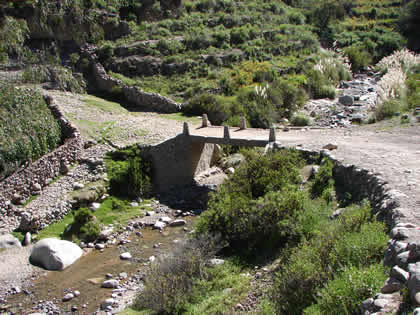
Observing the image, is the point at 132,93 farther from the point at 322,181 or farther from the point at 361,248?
the point at 361,248

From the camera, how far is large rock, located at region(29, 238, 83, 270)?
40.7ft

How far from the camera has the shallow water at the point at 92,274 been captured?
35.4 ft

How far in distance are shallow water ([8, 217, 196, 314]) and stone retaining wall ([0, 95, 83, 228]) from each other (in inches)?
126

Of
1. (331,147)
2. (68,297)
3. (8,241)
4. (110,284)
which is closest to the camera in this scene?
(68,297)

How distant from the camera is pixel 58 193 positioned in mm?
15352

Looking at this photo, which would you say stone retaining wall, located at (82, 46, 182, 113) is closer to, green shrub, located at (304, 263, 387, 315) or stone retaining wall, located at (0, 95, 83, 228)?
stone retaining wall, located at (0, 95, 83, 228)

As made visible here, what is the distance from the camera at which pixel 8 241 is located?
1316 centimetres

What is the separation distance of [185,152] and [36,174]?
615 cm

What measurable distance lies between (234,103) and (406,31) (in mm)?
30564

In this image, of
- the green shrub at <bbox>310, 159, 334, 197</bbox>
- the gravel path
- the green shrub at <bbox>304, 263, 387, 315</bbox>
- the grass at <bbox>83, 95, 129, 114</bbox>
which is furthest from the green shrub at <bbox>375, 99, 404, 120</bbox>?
the green shrub at <bbox>304, 263, 387, 315</bbox>

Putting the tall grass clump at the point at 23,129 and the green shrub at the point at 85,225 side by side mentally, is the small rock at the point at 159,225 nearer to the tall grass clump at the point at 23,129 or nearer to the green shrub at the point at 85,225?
the green shrub at the point at 85,225

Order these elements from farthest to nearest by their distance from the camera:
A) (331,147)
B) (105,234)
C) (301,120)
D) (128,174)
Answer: (301,120) → (128,174) → (105,234) → (331,147)

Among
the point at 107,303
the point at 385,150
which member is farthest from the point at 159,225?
the point at 385,150

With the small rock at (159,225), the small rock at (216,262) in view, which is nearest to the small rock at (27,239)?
the small rock at (159,225)
